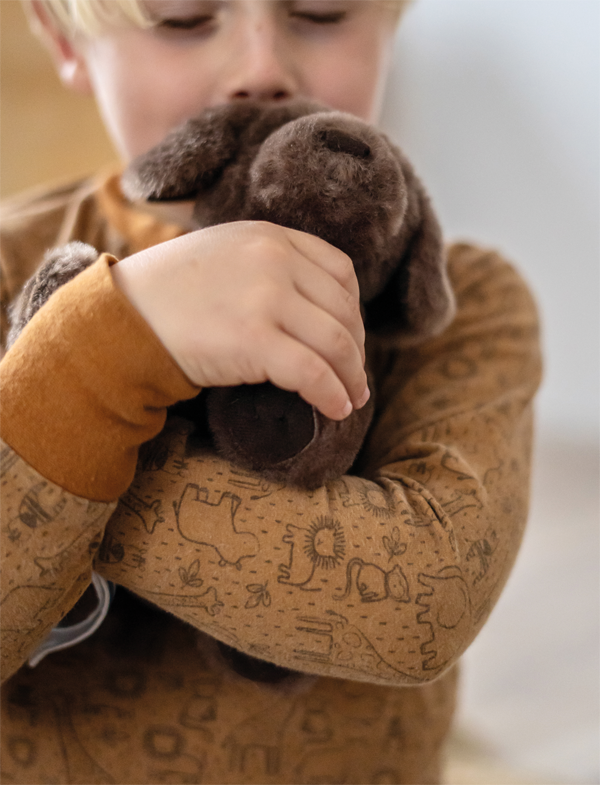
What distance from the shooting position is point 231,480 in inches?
16.6

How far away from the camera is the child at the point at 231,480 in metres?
0.38

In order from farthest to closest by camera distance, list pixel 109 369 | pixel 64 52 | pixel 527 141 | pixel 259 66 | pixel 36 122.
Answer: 1. pixel 527 141
2. pixel 36 122
3. pixel 64 52
4. pixel 259 66
5. pixel 109 369

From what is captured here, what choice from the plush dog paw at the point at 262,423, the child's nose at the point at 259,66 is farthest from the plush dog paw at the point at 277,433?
the child's nose at the point at 259,66

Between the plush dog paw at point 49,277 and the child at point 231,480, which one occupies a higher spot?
the plush dog paw at point 49,277

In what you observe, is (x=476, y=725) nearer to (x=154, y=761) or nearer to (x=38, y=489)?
(x=154, y=761)

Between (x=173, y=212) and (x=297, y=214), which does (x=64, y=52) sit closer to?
(x=173, y=212)

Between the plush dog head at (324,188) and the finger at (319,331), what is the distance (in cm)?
5

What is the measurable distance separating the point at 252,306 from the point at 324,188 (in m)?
0.08

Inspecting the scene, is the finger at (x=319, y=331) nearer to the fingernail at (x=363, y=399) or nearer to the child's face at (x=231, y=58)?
the fingernail at (x=363, y=399)

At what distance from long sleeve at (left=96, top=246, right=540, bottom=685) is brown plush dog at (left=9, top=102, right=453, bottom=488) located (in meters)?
0.03

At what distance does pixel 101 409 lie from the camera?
374mm

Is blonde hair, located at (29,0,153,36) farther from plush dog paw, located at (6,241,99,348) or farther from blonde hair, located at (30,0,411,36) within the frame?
plush dog paw, located at (6,241,99,348)

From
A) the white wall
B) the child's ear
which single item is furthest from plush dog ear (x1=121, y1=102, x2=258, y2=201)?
the white wall

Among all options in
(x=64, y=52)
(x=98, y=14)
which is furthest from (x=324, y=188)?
(x=64, y=52)
